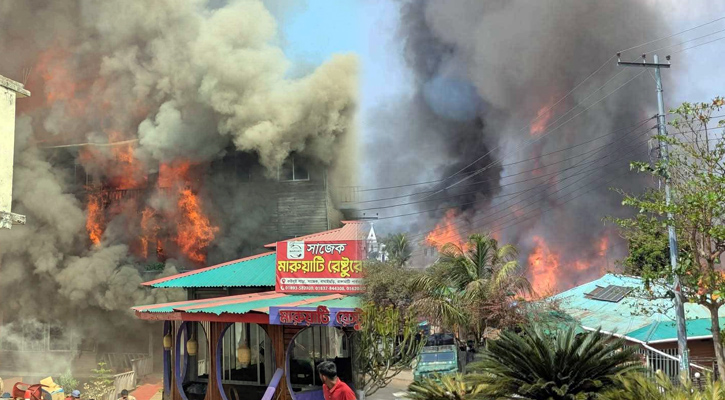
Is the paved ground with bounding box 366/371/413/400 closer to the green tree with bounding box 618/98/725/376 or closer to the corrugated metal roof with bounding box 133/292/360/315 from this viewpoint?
the corrugated metal roof with bounding box 133/292/360/315

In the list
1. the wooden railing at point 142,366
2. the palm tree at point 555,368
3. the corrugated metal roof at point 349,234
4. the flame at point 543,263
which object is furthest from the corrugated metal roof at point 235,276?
the flame at point 543,263

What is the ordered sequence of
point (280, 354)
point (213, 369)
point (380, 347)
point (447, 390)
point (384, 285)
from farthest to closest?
point (213, 369)
point (280, 354)
point (384, 285)
point (380, 347)
point (447, 390)

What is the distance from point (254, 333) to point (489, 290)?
212 inches

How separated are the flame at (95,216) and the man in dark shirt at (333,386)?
66.7 ft

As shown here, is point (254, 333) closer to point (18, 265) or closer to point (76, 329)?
point (76, 329)

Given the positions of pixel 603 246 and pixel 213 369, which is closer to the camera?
pixel 213 369

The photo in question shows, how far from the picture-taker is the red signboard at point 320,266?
9.40 metres

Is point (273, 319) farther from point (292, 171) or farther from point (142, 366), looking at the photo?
point (142, 366)

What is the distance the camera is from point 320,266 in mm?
9930

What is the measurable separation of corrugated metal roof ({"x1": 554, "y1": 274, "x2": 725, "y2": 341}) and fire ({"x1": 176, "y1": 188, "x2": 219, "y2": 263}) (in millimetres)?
12368

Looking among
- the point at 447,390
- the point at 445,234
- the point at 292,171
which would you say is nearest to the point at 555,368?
the point at 447,390

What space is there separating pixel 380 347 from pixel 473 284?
6.42 m

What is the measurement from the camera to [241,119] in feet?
67.8

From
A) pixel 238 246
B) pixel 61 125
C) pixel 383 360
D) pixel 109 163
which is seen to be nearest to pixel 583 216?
pixel 238 246
